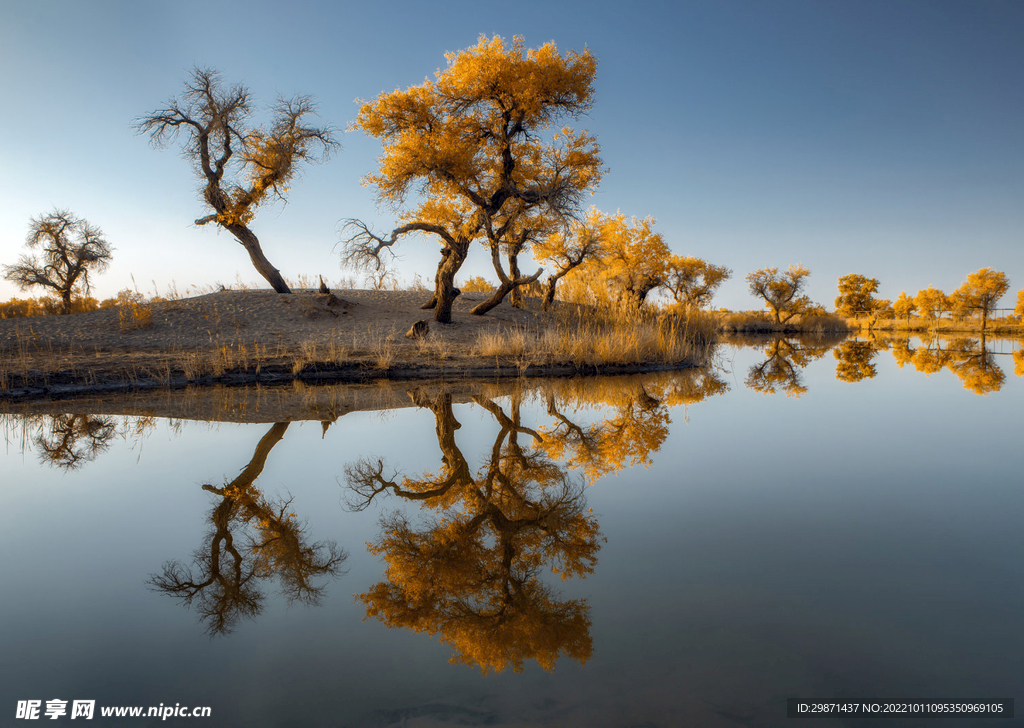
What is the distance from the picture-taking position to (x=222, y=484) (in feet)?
11.7

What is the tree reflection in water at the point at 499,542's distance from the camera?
1.80m

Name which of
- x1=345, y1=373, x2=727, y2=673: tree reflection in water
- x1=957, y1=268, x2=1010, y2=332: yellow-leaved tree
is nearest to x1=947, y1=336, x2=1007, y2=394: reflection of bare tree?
x1=345, y1=373, x2=727, y2=673: tree reflection in water

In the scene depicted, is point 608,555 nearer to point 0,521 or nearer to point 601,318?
point 0,521

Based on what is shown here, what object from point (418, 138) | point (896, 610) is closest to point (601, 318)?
point (418, 138)

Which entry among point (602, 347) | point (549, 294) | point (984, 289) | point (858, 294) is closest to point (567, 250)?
point (549, 294)

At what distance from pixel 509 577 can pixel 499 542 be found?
0.35 metres

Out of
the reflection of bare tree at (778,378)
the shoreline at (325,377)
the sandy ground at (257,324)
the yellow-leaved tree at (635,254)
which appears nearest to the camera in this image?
the shoreline at (325,377)

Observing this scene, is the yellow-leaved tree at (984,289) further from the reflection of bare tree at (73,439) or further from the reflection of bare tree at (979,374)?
the reflection of bare tree at (73,439)

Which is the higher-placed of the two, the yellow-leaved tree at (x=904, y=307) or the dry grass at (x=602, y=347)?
the yellow-leaved tree at (x=904, y=307)

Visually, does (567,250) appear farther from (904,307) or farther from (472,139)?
(904,307)

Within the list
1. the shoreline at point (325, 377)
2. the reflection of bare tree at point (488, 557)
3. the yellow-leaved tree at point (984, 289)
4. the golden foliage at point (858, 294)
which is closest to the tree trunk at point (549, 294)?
the shoreline at point (325, 377)

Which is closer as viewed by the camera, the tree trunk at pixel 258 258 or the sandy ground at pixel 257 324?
the sandy ground at pixel 257 324

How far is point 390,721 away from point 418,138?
15510 millimetres

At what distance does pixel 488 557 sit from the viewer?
7.59 ft
